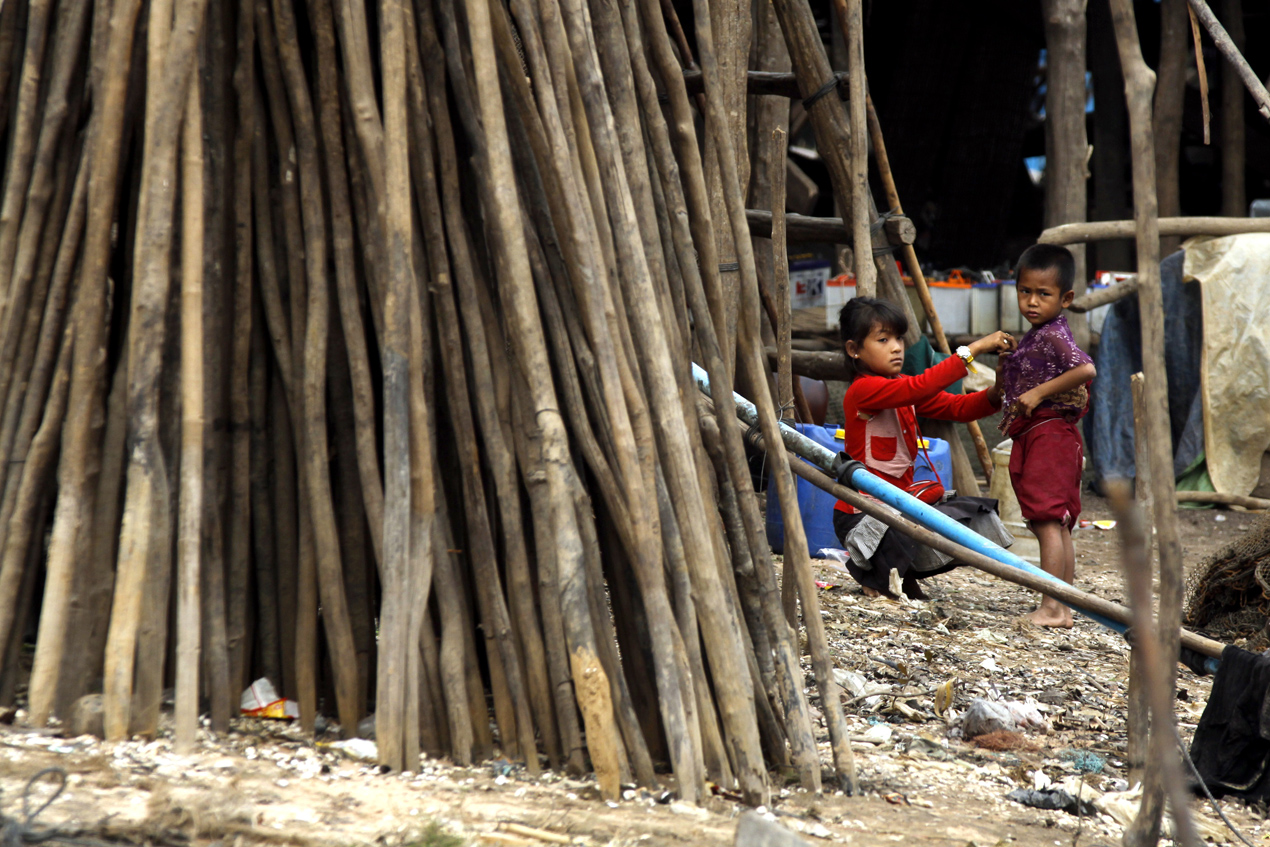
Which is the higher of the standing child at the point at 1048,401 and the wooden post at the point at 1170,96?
the wooden post at the point at 1170,96

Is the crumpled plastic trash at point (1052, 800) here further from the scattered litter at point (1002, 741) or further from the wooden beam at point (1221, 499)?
the wooden beam at point (1221, 499)

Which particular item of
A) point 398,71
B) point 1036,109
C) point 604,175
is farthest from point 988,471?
point 1036,109

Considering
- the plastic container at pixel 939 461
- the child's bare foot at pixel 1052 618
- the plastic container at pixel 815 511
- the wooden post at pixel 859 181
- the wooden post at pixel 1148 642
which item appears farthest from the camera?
the plastic container at pixel 815 511

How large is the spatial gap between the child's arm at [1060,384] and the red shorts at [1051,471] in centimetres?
14

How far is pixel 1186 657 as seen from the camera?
2570mm

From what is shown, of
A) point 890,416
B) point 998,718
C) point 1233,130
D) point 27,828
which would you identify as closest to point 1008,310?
point 1233,130

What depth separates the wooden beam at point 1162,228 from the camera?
96.7 inches

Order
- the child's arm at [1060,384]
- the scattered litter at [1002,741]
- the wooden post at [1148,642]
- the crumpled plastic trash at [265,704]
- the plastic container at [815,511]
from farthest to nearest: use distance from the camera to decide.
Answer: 1. the plastic container at [815,511]
2. the child's arm at [1060,384]
3. the scattered litter at [1002,741]
4. the crumpled plastic trash at [265,704]
5. the wooden post at [1148,642]

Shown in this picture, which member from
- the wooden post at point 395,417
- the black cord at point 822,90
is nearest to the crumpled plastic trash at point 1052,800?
the wooden post at point 395,417

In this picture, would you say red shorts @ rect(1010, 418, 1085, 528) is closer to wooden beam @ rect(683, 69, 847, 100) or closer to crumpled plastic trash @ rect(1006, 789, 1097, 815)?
wooden beam @ rect(683, 69, 847, 100)

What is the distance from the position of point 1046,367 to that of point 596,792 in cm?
241

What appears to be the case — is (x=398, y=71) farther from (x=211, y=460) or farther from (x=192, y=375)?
(x=211, y=460)

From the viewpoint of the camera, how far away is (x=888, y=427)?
3824 mm

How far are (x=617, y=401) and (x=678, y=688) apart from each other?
0.52 m
